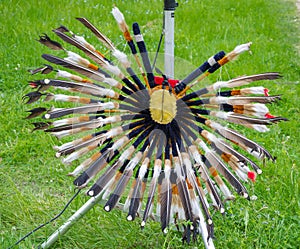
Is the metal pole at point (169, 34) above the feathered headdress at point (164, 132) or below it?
above

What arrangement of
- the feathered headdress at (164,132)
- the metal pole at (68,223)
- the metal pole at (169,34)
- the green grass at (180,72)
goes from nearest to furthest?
the feathered headdress at (164,132), the metal pole at (169,34), the metal pole at (68,223), the green grass at (180,72)

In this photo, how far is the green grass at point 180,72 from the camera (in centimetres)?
193

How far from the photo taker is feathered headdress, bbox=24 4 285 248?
1220 millimetres

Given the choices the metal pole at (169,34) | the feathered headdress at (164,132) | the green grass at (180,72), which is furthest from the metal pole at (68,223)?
the metal pole at (169,34)

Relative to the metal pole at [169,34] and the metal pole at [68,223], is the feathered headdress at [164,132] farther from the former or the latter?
the metal pole at [68,223]

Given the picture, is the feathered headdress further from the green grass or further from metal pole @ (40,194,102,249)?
metal pole @ (40,194,102,249)

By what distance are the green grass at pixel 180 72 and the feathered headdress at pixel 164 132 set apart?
0.15 m

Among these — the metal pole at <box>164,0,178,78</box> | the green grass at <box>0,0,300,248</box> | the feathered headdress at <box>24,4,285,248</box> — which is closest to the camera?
the feathered headdress at <box>24,4,285,248</box>

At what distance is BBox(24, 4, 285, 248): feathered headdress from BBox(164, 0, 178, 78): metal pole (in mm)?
101

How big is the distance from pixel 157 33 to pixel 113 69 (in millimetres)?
3136

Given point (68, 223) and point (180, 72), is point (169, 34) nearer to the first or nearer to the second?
point (180, 72)

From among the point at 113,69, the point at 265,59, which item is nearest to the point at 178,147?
the point at 113,69

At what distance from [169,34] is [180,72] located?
14 centimetres

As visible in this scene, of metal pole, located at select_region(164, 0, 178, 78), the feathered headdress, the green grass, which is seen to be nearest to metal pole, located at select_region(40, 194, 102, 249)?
the green grass
